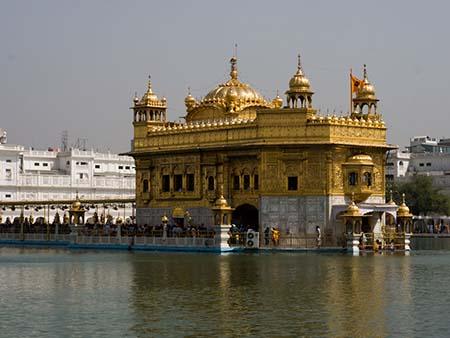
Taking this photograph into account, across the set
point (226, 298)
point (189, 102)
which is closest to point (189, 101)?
point (189, 102)

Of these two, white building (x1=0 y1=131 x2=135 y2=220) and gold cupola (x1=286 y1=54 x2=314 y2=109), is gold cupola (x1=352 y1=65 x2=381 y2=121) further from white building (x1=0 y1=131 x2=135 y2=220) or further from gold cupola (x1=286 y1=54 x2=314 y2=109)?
white building (x1=0 y1=131 x2=135 y2=220)

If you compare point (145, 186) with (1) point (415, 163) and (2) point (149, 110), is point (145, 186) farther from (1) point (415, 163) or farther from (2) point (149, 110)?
(1) point (415, 163)

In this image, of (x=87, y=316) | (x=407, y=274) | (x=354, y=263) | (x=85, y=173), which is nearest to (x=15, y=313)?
(x=87, y=316)

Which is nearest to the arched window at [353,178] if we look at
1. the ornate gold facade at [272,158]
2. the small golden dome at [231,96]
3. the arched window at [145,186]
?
the ornate gold facade at [272,158]

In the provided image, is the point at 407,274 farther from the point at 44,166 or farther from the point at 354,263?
the point at 44,166

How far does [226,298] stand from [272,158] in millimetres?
Answer: 24999

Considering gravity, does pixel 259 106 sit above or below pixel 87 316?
above

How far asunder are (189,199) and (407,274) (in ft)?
77.9

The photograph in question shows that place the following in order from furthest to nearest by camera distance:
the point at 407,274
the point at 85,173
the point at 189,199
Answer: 1. the point at 85,173
2. the point at 189,199
3. the point at 407,274

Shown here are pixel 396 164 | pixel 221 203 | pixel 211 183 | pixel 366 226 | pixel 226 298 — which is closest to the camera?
pixel 226 298

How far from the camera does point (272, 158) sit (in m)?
55.3

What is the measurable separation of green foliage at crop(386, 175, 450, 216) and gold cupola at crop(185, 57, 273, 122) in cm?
4243

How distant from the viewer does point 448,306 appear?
28.8 metres

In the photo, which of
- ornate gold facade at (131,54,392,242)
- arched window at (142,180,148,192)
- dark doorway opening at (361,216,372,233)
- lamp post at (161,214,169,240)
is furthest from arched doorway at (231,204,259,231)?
arched window at (142,180,148,192)
